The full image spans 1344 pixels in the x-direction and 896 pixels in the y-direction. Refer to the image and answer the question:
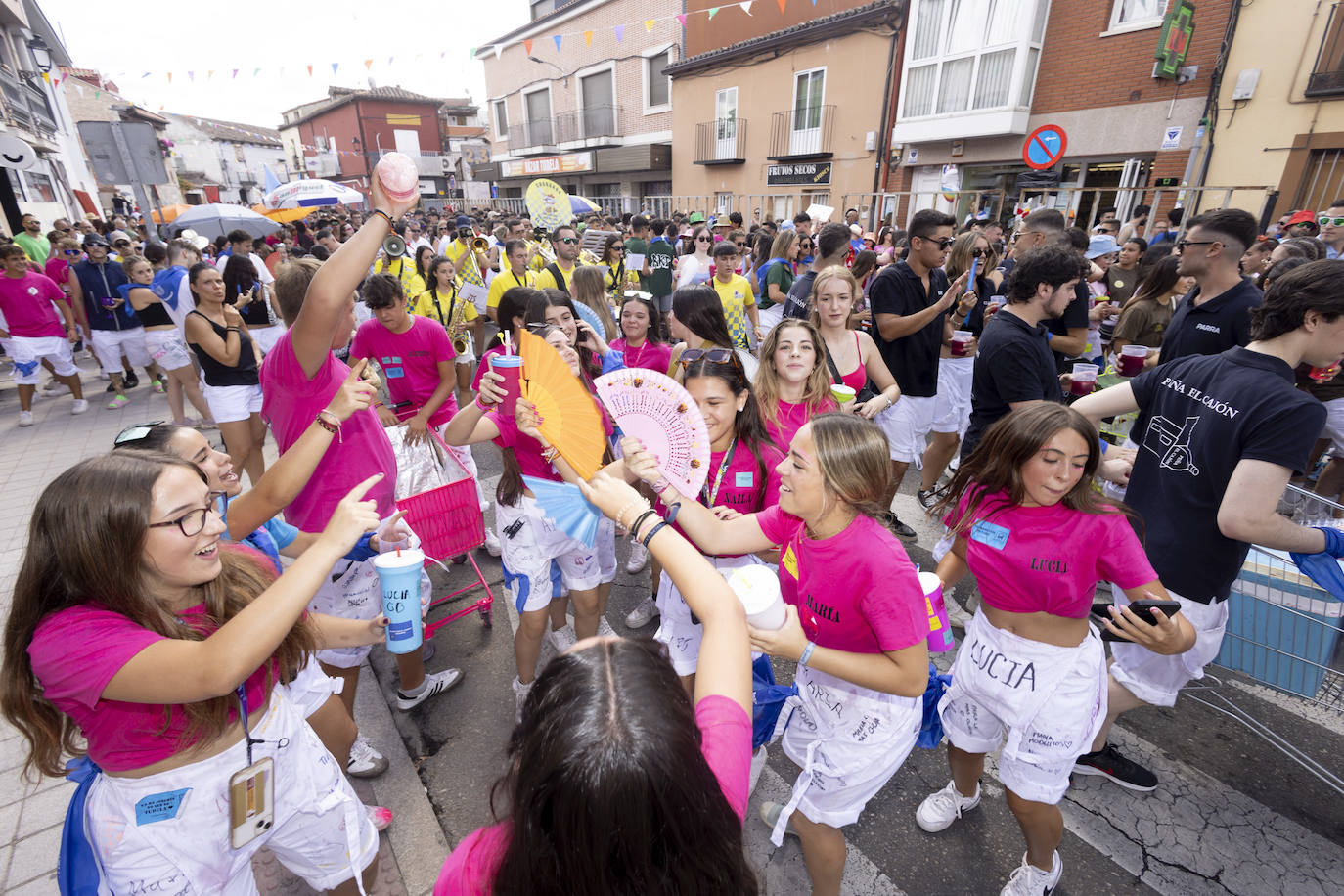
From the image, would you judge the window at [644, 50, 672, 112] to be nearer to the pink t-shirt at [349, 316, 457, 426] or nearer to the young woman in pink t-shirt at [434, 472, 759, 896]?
the pink t-shirt at [349, 316, 457, 426]

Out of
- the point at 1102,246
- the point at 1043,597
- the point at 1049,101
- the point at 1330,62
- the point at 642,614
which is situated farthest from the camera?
the point at 1049,101

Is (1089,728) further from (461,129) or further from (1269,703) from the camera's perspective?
(461,129)

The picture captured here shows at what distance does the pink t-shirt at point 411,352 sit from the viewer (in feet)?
13.6

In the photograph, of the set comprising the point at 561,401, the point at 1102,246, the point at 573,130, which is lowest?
the point at 561,401

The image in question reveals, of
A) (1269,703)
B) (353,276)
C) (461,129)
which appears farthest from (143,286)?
(461,129)

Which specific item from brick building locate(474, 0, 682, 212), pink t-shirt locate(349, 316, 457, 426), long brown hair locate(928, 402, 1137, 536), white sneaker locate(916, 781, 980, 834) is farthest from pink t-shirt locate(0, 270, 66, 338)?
brick building locate(474, 0, 682, 212)

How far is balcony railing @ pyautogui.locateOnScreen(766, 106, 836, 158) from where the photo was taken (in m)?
18.1

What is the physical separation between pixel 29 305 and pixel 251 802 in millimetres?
9151

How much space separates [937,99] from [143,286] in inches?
650

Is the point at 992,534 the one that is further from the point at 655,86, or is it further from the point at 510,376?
the point at 655,86

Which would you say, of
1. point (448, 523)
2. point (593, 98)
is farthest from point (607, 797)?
point (593, 98)

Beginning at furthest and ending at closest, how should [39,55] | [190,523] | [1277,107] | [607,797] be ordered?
[39,55] < [1277,107] < [190,523] < [607,797]

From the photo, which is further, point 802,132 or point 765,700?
point 802,132

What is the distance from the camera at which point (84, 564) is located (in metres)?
1.30
